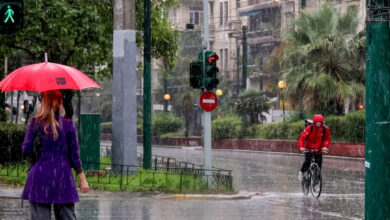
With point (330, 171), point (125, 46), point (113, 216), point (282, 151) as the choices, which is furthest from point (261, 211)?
point (282, 151)

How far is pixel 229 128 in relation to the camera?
53656mm

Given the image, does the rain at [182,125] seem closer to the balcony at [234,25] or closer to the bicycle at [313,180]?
the bicycle at [313,180]

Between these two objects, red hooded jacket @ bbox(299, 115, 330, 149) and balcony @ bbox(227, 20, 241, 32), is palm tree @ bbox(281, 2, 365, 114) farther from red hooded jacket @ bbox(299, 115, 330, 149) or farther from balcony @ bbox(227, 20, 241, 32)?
balcony @ bbox(227, 20, 241, 32)

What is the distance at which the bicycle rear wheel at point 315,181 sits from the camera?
18344mm

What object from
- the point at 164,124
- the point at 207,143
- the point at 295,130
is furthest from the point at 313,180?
the point at 164,124

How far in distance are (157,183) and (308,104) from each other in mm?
23558

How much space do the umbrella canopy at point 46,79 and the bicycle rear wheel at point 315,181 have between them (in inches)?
394

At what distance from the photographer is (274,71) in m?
61.0

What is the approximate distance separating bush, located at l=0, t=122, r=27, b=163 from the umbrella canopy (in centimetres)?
1385

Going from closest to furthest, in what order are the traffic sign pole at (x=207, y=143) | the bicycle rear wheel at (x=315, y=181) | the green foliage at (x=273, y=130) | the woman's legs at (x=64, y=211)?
the woman's legs at (x=64, y=211)
the bicycle rear wheel at (x=315, y=181)
the traffic sign pole at (x=207, y=143)
the green foliage at (x=273, y=130)

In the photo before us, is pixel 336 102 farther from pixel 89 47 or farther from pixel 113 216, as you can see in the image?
pixel 113 216

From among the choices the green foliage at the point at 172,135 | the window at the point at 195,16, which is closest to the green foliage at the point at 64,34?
the green foliage at the point at 172,135

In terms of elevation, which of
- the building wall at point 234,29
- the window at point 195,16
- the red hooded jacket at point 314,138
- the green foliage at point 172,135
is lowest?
the green foliage at point 172,135

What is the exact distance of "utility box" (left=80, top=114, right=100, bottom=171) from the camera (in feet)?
69.7
